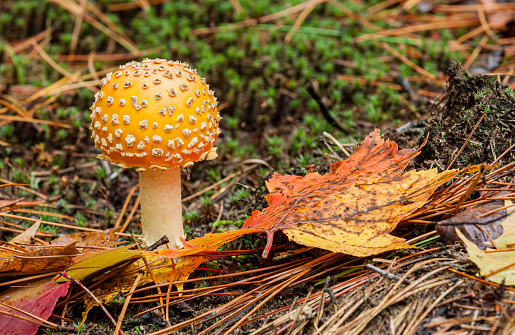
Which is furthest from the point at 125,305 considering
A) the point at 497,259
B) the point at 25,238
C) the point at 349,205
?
the point at 497,259

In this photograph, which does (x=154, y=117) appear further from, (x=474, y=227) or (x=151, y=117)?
(x=474, y=227)

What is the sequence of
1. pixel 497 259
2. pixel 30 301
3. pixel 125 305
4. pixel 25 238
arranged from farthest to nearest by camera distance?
pixel 25 238 < pixel 125 305 < pixel 30 301 < pixel 497 259

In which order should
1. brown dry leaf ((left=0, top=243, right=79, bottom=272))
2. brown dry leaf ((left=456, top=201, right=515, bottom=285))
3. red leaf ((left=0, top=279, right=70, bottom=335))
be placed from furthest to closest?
brown dry leaf ((left=0, top=243, right=79, bottom=272))
red leaf ((left=0, top=279, right=70, bottom=335))
brown dry leaf ((left=456, top=201, right=515, bottom=285))

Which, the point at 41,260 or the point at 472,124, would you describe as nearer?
the point at 41,260

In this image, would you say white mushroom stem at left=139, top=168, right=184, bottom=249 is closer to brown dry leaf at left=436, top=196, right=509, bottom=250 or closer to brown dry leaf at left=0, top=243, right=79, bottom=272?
brown dry leaf at left=0, top=243, right=79, bottom=272

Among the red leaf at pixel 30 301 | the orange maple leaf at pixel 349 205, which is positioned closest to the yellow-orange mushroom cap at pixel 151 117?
the orange maple leaf at pixel 349 205

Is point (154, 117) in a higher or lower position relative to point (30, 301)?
higher

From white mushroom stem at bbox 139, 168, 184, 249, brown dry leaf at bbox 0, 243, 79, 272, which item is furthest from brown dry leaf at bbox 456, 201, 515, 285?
brown dry leaf at bbox 0, 243, 79, 272

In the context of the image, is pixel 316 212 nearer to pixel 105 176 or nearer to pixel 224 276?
pixel 224 276
